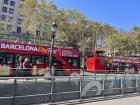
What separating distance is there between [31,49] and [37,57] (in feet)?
3.99

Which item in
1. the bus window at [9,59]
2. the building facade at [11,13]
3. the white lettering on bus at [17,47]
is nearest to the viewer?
the white lettering on bus at [17,47]

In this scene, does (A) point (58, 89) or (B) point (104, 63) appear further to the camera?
(B) point (104, 63)

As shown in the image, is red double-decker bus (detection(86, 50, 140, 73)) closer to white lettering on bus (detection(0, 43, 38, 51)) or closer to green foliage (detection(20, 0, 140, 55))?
green foliage (detection(20, 0, 140, 55))

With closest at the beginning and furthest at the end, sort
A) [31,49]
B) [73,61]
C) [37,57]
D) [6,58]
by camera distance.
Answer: [6,58] → [31,49] → [37,57] → [73,61]

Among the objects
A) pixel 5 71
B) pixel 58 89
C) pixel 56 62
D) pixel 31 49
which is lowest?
pixel 58 89

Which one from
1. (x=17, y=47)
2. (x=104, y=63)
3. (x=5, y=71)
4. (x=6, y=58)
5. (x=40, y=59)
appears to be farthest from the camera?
(x=104, y=63)

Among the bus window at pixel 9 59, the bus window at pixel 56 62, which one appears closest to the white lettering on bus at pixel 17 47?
the bus window at pixel 9 59

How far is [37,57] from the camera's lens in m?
30.9

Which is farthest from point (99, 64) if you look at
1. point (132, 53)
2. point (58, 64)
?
point (132, 53)

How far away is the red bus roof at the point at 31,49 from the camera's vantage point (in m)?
27.8

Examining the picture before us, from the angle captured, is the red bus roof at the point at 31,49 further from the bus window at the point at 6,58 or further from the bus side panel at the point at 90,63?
the bus side panel at the point at 90,63

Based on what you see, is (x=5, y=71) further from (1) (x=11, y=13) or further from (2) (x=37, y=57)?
(1) (x=11, y=13)

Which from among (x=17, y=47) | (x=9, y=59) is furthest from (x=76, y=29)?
(x=9, y=59)

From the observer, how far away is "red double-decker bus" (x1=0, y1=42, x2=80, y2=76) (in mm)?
26856
